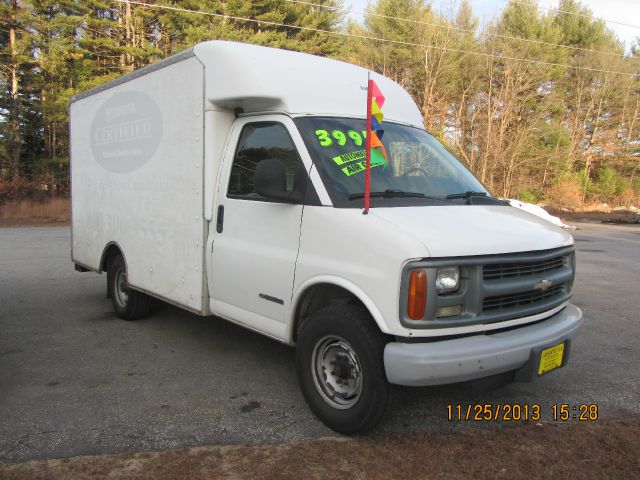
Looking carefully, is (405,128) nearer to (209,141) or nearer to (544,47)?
(209,141)

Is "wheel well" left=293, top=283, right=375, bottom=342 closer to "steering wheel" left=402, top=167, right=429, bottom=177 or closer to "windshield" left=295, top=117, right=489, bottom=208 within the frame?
"windshield" left=295, top=117, right=489, bottom=208

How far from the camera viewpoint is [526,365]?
308 cm

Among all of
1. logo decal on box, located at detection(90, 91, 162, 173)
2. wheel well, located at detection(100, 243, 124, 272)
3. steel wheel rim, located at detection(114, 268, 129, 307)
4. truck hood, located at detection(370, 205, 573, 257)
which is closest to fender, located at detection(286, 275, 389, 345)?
truck hood, located at detection(370, 205, 573, 257)

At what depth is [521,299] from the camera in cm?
318

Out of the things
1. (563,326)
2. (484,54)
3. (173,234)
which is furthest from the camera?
(484,54)

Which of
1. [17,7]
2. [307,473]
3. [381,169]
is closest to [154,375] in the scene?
[307,473]

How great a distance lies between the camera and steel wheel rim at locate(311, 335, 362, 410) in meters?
3.24

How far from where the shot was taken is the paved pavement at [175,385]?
130 inches

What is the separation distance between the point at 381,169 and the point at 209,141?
1542mm

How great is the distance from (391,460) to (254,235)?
1887 millimetres

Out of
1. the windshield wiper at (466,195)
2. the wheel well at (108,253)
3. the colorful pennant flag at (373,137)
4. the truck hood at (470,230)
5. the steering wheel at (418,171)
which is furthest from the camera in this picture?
the wheel well at (108,253)

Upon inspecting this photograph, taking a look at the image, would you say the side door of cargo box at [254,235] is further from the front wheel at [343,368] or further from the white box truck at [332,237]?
the front wheel at [343,368]

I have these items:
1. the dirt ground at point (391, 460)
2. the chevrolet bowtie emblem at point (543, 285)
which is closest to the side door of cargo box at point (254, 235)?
the dirt ground at point (391, 460)

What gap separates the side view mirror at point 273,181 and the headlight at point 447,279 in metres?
1.16
